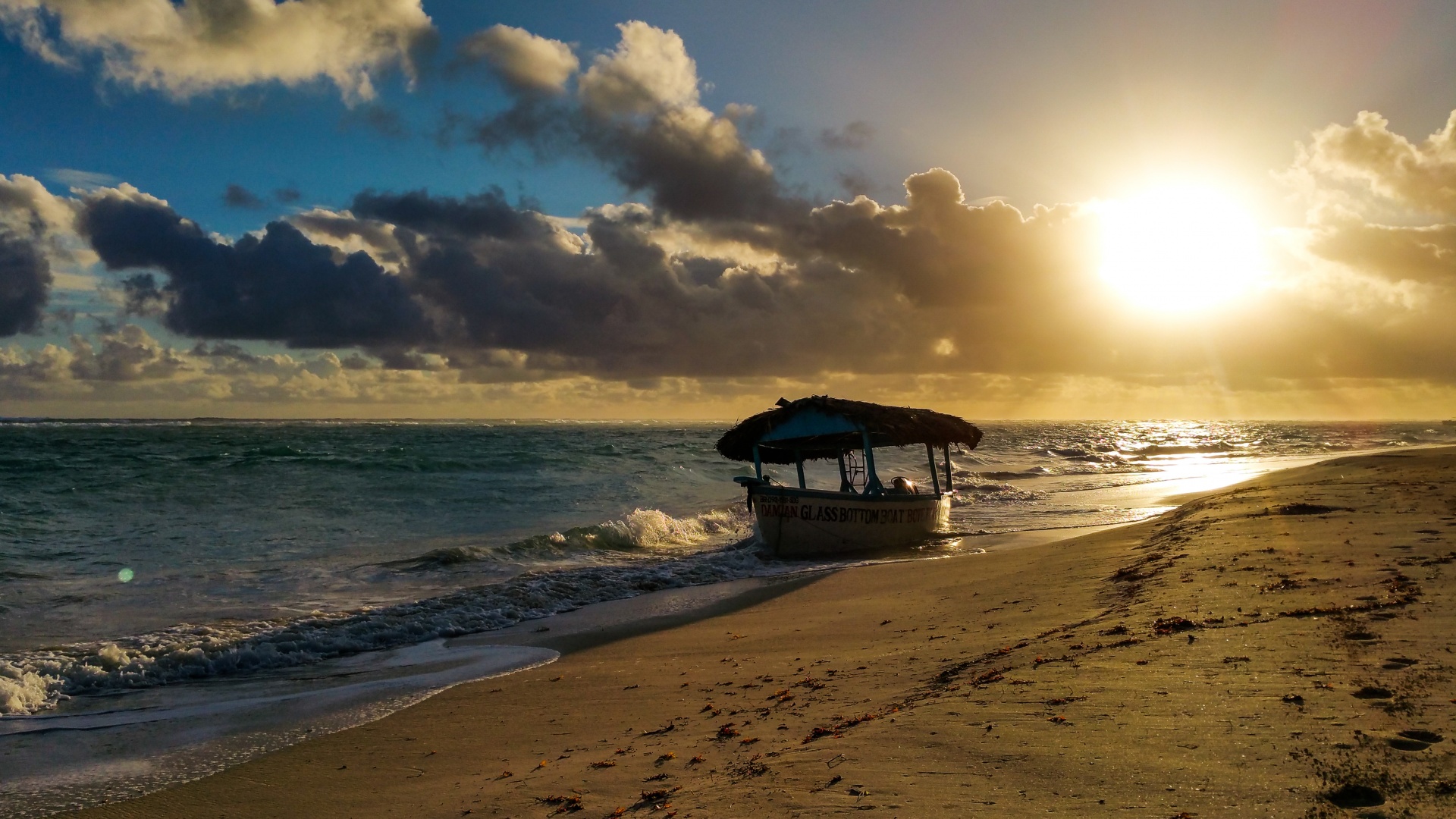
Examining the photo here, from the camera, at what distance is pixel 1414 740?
3668 millimetres

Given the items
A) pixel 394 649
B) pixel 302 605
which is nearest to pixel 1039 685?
pixel 394 649

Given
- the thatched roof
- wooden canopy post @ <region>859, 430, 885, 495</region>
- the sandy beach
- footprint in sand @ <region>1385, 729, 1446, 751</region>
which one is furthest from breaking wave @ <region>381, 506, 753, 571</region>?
Result: footprint in sand @ <region>1385, 729, 1446, 751</region>

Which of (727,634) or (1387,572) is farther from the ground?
(1387,572)

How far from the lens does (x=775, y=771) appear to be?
4.59m

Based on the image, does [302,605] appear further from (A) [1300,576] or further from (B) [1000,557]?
(A) [1300,576]

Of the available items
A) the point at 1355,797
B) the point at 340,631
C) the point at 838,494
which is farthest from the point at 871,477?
the point at 1355,797

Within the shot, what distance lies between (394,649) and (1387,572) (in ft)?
36.5

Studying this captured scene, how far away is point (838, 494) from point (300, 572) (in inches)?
447

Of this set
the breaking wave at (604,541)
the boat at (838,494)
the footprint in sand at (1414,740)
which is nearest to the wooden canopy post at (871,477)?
the boat at (838,494)

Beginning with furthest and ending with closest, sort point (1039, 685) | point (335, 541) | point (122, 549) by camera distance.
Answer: point (335, 541)
point (122, 549)
point (1039, 685)

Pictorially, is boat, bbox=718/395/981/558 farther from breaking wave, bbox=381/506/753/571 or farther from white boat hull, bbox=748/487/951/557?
breaking wave, bbox=381/506/753/571

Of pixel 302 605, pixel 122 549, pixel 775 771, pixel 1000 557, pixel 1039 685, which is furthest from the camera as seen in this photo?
pixel 122 549

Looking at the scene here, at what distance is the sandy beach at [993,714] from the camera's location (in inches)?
147

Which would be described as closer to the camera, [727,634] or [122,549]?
[727,634]
